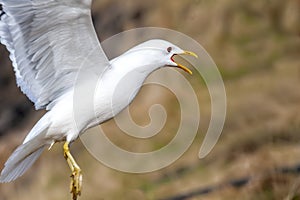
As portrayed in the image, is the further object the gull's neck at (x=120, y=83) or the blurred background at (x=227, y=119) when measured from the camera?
the blurred background at (x=227, y=119)

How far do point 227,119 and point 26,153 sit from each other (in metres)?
6.16

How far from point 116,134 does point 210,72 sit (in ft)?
4.81

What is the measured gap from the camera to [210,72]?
38.6 ft

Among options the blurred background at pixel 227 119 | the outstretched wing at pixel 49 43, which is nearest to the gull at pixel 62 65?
the outstretched wing at pixel 49 43

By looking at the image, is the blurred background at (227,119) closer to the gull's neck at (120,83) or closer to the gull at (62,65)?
the gull at (62,65)

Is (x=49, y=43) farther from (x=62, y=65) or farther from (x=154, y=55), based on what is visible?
(x=154, y=55)

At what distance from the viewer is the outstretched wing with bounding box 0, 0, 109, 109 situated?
5492mm

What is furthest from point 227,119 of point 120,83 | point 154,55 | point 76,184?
point 76,184

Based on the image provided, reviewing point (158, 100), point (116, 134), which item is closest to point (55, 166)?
point (116, 134)

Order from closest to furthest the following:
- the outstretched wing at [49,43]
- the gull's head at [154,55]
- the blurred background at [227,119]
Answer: the outstretched wing at [49,43], the gull's head at [154,55], the blurred background at [227,119]

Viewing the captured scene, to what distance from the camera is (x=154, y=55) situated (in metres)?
5.75

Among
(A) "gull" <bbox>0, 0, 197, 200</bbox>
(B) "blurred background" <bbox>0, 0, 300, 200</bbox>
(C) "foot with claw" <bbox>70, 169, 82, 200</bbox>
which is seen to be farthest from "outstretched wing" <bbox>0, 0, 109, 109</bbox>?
(B) "blurred background" <bbox>0, 0, 300, 200</bbox>

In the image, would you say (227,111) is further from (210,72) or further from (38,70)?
(38,70)

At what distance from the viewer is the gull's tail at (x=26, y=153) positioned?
564 cm
